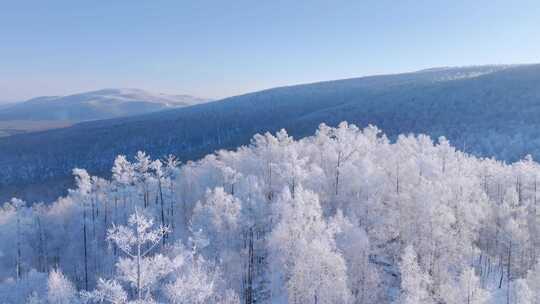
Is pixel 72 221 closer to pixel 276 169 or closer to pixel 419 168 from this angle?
A: pixel 276 169

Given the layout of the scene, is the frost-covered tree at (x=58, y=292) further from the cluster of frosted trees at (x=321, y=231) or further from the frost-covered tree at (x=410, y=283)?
the frost-covered tree at (x=410, y=283)

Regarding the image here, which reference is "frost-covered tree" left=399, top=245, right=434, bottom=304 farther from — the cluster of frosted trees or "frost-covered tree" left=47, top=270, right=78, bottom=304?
"frost-covered tree" left=47, top=270, right=78, bottom=304

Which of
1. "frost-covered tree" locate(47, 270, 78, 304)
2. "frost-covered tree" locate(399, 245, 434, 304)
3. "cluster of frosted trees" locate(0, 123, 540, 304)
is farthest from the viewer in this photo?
"frost-covered tree" locate(47, 270, 78, 304)

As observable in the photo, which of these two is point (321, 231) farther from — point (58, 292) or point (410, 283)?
point (58, 292)

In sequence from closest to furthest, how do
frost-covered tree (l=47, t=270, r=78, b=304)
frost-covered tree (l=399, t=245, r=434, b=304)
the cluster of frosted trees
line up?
frost-covered tree (l=399, t=245, r=434, b=304) → the cluster of frosted trees → frost-covered tree (l=47, t=270, r=78, b=304)

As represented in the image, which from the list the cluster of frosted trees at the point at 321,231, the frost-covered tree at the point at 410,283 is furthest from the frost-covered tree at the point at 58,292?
the frost-covered tree at the point at 410,283

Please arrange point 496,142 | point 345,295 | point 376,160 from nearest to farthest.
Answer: point 345,295 → point 376,160 → point 496,142

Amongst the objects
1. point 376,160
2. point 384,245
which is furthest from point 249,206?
point 376,160

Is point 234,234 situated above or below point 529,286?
above

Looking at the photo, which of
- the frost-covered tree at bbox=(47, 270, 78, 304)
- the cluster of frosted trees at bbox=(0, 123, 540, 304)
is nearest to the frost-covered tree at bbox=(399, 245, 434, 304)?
the cluster of frosted trees at bbox=(0, 123, 540, 304)
